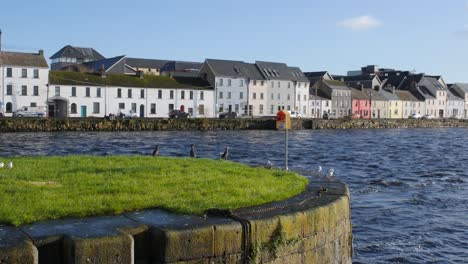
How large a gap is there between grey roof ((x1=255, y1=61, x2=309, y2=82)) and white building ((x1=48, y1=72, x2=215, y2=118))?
693 inches

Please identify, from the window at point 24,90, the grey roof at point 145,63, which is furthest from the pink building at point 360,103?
the window at point 24,90

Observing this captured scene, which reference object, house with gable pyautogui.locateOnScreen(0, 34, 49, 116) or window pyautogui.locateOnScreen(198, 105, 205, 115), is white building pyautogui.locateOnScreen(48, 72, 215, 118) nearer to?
window pyautogui.locateOnScreen(198, 105, 205, 115)

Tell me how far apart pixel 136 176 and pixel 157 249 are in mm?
5565

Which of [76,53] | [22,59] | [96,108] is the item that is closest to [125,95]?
[96,108]

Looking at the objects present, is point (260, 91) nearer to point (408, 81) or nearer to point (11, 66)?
point (11, 66)

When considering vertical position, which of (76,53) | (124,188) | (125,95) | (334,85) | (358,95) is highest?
(76,53)

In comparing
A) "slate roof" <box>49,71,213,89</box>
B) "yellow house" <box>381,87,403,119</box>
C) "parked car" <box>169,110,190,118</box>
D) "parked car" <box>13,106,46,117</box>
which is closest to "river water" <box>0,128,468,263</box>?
"parked car" <box>13,106,46,117</box>

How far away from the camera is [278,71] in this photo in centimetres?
12306

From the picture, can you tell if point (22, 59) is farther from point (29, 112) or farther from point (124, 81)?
point (124, 81)

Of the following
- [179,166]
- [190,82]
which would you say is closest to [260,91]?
[190,82]

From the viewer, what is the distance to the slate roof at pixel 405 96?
513 feet

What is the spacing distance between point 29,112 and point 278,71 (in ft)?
193

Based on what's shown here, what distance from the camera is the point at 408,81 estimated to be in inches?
6599

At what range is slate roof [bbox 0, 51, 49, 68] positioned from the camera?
83.6 m
